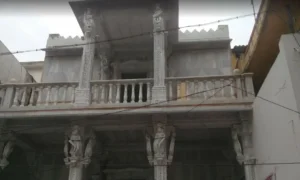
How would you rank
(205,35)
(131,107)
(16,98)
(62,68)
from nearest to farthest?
(131,107)
(16,98)
(205,35)
(62,68)

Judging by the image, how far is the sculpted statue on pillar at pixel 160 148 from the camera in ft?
25.2

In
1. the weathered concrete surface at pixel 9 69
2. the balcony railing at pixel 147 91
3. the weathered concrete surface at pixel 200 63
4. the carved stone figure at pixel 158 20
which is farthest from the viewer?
the weathered concrete surface at pixel 200 63

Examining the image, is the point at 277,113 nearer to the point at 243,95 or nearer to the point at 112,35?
the point at 243,95

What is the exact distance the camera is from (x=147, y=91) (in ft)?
27.6

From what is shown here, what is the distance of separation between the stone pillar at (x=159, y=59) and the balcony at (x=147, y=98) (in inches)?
8.7

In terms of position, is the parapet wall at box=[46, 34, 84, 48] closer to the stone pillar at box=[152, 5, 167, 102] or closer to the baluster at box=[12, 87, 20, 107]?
the baluster at box=[12, 87, 20, 107]

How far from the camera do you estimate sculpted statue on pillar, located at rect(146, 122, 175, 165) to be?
7676mm

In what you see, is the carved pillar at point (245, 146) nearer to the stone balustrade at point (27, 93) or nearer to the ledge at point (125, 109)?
the ledge at point (125, 109)

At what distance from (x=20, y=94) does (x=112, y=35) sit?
11.1 ft

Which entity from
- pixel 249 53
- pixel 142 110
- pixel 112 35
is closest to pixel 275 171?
pixel 142 110

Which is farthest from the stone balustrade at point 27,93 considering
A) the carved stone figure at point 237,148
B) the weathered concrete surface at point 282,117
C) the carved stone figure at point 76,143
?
the weathered concrete surface at point 282,117

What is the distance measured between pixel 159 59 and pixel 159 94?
1050 millimetres

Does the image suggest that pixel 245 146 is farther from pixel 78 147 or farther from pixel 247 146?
pixel 78 147

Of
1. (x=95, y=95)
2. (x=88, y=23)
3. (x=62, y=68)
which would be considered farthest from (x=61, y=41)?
(x=95, y=95)
